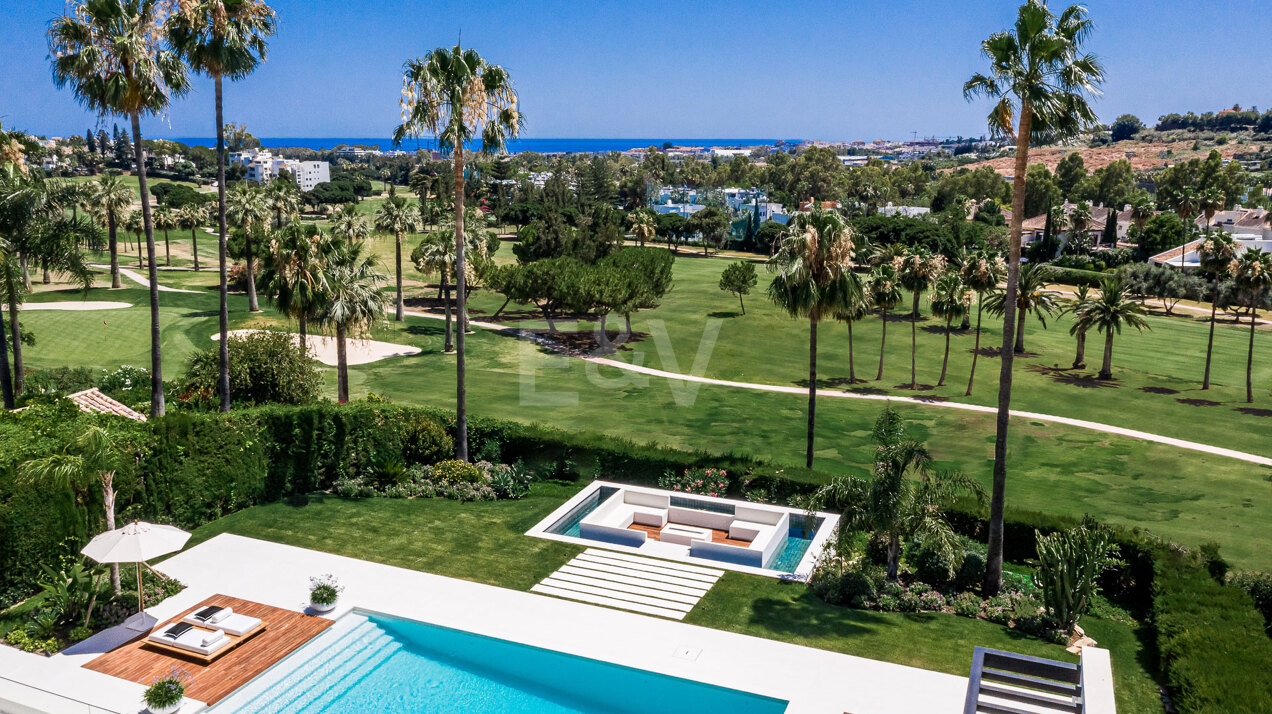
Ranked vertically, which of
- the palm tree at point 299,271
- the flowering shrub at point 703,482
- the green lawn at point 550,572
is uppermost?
the palm tree at point 299,271

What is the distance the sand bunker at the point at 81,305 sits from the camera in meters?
60.3

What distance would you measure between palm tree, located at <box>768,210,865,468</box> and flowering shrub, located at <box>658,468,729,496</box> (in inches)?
239

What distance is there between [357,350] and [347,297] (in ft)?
68.9

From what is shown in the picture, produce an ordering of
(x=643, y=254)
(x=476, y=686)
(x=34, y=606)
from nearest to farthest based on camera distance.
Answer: (x=476, y=686) → (x=34, y=606) → (x=643, y=254)

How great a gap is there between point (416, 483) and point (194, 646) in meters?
11.2

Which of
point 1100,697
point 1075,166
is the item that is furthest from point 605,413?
point 1075,166

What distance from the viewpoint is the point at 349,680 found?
57.1 ft

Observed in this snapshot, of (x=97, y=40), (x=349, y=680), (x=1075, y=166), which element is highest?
(x=1075, y=166)

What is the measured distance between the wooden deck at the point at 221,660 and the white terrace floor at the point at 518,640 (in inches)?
13.9

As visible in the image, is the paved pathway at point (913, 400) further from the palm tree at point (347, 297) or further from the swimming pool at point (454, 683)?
the swimming pool at point (454, 683)

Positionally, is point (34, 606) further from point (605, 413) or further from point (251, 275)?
point (251, 275)

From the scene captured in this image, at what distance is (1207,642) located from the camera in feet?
54.3

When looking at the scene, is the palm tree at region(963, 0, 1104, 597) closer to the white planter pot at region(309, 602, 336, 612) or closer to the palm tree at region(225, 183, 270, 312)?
the white planter pot at region(309, 602, 336, 612)

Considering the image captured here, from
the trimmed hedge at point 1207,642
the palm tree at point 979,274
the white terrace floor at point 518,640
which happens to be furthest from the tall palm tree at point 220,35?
the palm tree at point 979,274
